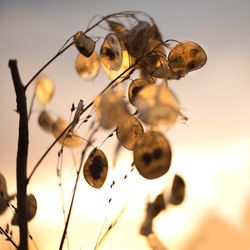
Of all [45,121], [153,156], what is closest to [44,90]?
[45,121]

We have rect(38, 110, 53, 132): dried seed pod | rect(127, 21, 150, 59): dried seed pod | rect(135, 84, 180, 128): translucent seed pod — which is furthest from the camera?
rect(38, 110, 53, 132): dried seed pod

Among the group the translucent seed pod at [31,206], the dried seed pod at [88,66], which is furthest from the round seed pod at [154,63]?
the translucent seed pod at [31,206]

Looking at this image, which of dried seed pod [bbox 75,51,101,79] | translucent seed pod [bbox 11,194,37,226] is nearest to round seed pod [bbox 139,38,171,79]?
dried seed pod [bbox 75,51,101,79]

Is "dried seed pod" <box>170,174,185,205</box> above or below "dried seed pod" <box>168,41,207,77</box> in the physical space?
below

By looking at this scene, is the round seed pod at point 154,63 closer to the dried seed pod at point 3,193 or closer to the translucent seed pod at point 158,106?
the translucent seed pod at point 158,106

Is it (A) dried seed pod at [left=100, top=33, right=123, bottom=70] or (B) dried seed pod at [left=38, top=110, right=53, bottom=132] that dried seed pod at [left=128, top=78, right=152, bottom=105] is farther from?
(B) dried seed pod at [left=38, top=110, right=53, bottom=132]

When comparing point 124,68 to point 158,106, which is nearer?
point 158,106

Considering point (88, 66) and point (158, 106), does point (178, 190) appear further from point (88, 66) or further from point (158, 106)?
point (88, 66)

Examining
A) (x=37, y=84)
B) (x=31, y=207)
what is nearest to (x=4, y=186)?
(x=31, y=207)

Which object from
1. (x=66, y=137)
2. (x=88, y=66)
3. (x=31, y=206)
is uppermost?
(x=88, y=66)
